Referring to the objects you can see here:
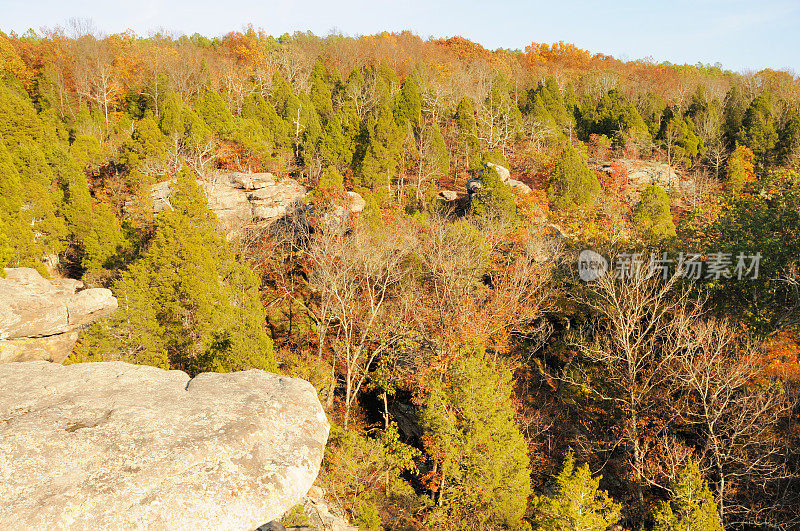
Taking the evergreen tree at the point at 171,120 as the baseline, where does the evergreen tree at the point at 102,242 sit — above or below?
below

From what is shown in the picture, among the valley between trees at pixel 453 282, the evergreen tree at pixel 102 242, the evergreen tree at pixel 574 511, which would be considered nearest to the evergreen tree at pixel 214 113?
the valley between trees at pixel 453 282

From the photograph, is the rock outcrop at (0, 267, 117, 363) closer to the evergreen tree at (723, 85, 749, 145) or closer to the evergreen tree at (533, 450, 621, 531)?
the evergreen tree at (533, 450, 621, 531)

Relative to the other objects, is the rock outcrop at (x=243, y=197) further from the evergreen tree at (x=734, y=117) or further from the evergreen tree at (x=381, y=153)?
the evergreen tree at (x=734, y=117)

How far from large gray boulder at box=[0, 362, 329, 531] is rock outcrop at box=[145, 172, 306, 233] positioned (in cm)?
2306

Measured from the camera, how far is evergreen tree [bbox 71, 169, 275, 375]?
1927 centimetres

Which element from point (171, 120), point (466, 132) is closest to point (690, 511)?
point (466, 132)

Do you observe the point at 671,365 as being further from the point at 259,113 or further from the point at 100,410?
the point at 259,113

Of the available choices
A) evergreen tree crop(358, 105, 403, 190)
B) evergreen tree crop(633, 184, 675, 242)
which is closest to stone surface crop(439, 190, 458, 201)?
evergreen tree crop(358, 105, 403, 190)

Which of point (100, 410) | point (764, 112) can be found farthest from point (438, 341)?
point (764, 112)

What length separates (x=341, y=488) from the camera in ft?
61.9

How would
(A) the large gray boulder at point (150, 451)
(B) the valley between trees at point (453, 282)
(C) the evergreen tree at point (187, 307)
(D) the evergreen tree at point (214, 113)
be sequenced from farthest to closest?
(D) the evergreen tree at point (214, 113) → (C) the evergreen tree at point (187, 307) → (B) the valley between trees at point (453, 282) → (A) the large gray boulder at point (150, 451)

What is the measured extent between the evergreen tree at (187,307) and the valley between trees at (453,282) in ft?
0.41

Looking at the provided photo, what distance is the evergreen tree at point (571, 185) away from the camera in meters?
35.7

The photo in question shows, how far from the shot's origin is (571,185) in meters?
35.8
